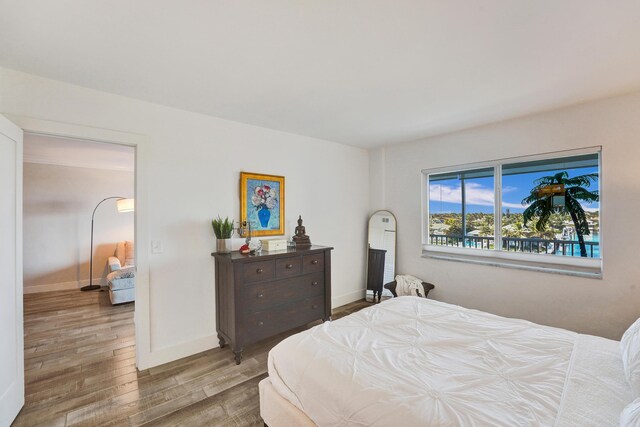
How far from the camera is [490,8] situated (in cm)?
138

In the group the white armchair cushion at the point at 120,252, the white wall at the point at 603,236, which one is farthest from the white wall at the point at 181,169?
the white armchair cushion at the point at 120,252

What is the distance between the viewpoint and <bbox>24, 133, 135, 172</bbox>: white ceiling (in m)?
3.80

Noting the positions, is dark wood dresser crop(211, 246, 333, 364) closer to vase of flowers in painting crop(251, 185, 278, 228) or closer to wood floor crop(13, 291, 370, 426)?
wood floor crop(13, 291, 370, 426)

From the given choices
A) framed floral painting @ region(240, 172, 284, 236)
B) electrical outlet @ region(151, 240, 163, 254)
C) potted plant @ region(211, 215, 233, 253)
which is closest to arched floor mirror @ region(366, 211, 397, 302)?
framed floral painting @ region(240, 172, 284, 236)

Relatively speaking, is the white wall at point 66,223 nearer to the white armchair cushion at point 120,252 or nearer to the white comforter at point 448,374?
the white armchair cushion at point 120,252

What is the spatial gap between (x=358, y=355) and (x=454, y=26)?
6.12ft

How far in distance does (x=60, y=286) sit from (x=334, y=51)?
6.16m

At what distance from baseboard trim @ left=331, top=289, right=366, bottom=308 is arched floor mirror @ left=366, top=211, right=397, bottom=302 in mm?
125

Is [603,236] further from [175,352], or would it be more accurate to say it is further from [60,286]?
[60,286]

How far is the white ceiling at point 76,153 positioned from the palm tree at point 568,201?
5.12 meters

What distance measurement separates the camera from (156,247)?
100 inches

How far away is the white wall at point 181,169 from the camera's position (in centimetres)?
215

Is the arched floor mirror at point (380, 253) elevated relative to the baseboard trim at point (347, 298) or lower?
elevated

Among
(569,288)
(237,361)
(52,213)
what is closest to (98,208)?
(52,213)
